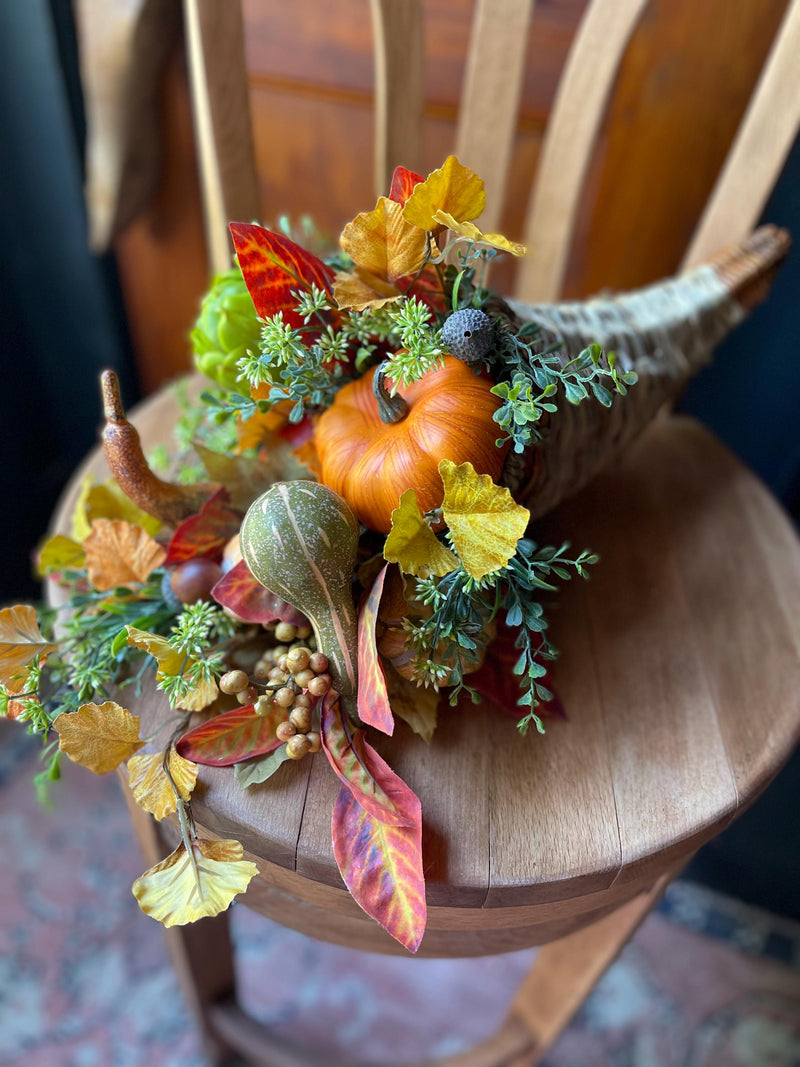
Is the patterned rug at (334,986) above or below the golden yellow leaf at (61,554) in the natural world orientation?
below

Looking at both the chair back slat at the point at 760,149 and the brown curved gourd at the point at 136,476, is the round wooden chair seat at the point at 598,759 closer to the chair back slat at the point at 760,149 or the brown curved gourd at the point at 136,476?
the brown curved gourd at the point at 136,476

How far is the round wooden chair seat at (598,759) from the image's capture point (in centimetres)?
41

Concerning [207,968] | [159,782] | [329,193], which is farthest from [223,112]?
[207,968]

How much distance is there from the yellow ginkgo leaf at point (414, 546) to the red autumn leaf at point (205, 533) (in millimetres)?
153

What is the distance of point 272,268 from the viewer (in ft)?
1.32

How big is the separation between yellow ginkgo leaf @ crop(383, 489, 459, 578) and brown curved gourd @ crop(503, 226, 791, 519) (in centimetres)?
8

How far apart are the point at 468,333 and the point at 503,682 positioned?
21 cm

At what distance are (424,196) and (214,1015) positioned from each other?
2.68ft

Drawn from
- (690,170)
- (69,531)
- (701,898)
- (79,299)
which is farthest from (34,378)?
(701,898)

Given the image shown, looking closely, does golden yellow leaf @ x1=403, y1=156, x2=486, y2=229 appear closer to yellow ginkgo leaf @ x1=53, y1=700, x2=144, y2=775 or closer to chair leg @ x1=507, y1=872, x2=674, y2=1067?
yellow ginkgo leaf @ x1=53, y1=700, x2=144, y2=775

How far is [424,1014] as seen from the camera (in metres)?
0.90

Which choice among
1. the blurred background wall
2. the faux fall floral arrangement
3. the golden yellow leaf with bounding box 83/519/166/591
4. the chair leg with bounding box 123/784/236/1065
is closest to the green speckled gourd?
the faux fall floral arrangement

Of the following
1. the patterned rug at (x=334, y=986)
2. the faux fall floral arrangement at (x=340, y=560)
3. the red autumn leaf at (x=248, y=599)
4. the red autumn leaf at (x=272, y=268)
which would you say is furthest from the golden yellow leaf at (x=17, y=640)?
the patterned rug at (x=334, y=986)

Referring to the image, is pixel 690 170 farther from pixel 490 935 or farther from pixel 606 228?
pixel 490 935
